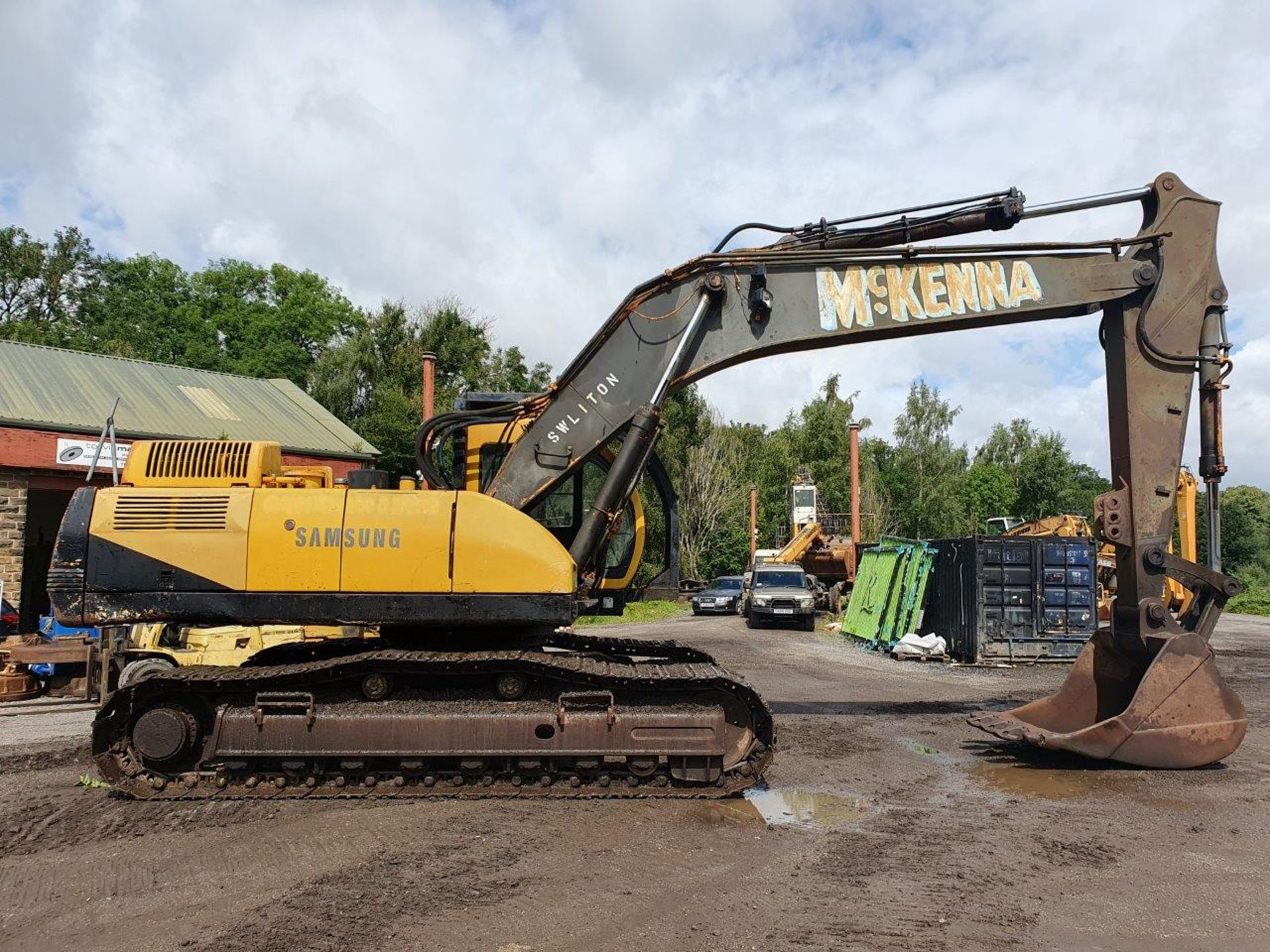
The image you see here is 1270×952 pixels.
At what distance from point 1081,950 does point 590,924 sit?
2191 millimetres

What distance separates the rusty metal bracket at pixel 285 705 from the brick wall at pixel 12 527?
16.0m

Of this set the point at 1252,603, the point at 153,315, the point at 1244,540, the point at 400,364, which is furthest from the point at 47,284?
the point at 1244,540

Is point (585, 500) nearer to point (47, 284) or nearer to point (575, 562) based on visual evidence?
point (575, 562)

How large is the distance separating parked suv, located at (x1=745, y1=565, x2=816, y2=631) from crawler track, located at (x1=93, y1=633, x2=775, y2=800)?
1800 cm

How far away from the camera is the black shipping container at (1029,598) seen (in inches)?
616

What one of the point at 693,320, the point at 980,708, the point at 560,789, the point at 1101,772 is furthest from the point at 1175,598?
the point at 560,789

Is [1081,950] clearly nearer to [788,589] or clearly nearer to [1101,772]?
[1101,772]

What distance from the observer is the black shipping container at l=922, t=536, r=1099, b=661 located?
15648 mm

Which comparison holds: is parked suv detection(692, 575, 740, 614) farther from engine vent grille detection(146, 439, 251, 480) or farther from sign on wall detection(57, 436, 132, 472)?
engine vent grille detection(146, 439, 251, 480)

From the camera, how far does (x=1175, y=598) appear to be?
15.3 m

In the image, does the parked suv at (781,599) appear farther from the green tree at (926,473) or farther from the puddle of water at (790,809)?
the green tree at (926,473)

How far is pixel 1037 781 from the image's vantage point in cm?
705

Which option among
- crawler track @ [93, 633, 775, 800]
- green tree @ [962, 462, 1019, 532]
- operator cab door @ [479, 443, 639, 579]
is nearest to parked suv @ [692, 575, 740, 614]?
operator cab door @ [479, 443, 639, 579]

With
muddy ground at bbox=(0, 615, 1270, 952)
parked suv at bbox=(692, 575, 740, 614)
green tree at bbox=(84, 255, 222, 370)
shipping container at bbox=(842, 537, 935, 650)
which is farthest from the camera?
green tree at bbox=(84, 255, 222, 370)
